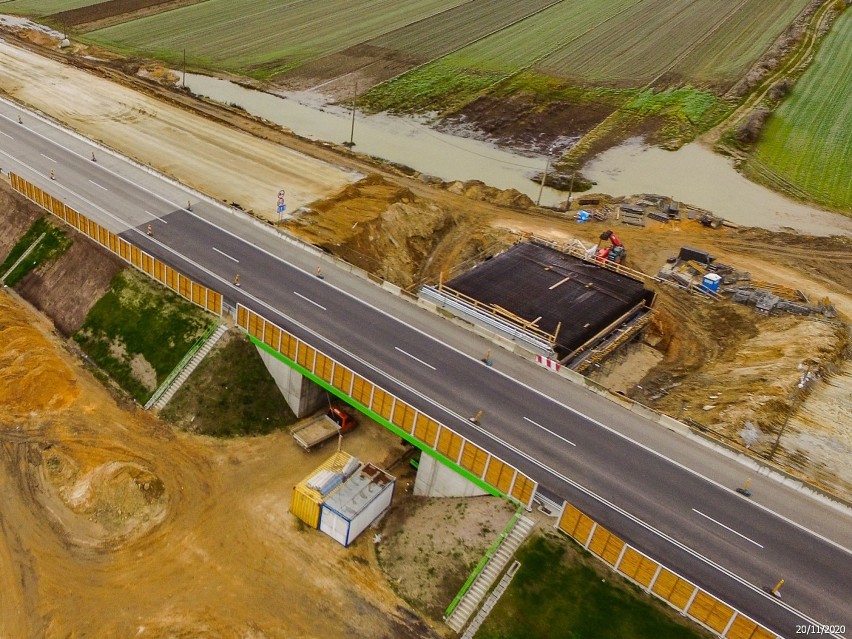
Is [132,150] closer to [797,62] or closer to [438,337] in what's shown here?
[438,337]

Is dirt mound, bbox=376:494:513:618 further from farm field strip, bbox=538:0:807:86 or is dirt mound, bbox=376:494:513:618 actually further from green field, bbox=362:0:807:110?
farm field strip, bbox=538:0:807:86

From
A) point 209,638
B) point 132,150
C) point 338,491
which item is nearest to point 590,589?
point 338,491

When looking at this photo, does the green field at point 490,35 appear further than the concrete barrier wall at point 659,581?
Yes

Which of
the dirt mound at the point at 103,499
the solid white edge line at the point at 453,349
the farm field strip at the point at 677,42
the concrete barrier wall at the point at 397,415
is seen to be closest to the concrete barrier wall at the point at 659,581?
the concrete barrier wall at the point at 397,415

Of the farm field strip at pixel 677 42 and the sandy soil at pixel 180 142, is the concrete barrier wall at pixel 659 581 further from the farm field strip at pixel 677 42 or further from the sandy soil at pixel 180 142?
the farm field strip at pixel 677 42

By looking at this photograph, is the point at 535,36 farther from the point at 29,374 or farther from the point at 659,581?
the point at 659,581
